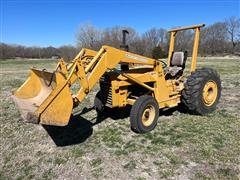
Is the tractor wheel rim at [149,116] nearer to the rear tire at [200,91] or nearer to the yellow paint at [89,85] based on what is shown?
the yellow paint at [89,85]

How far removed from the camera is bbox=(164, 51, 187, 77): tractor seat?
6121 millimetres

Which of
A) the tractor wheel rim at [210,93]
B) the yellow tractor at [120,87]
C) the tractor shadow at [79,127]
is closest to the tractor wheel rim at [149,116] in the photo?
the yellow tractor at [120,87]

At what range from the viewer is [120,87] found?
16.7 feet

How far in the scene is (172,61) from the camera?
662 centimetres

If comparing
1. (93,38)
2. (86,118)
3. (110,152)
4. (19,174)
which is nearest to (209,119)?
(110,152)

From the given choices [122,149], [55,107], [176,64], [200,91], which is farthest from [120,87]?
[176,64]

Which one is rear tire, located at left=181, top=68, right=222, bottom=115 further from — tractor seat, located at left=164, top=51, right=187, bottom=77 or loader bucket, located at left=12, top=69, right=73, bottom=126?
loader bucket, located at left=12, top=69, right=73, bottom=126

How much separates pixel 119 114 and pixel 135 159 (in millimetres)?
2532

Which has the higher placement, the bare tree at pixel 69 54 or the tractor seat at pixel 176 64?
the bare tree at pixel 69 54

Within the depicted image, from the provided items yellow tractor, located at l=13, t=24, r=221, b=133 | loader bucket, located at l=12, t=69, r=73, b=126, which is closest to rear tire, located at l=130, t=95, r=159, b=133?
yellow tractor, located at l=13, t=24, r=221, b=133

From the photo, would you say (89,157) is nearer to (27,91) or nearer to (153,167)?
(153,167)

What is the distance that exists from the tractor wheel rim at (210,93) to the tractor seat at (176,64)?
80 cm

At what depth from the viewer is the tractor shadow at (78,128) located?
16.2ft

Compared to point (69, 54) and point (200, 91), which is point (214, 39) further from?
point (200, 91)
